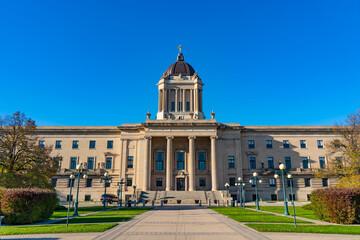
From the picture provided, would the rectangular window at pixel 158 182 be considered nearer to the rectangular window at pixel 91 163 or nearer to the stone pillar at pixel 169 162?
the stone pillar at pixel 169 162

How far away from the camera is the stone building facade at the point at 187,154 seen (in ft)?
185

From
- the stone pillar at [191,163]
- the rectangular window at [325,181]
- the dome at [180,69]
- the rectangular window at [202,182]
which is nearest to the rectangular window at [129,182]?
the stone pillar at [191,163]

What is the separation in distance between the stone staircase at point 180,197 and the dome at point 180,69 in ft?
112

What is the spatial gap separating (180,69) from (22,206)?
5912 centimetres

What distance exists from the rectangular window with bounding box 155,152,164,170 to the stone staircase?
27.2 feet

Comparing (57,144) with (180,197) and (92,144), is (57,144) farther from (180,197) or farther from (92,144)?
(180,197)

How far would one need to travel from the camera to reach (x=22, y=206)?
20.4m

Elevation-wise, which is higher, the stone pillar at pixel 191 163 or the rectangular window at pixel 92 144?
the rectangular window at pixel 92 144

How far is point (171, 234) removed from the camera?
14922 mm

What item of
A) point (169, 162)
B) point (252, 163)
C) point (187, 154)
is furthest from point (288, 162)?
point (169, 162)

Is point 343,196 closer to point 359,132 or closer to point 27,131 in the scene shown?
point 359,132

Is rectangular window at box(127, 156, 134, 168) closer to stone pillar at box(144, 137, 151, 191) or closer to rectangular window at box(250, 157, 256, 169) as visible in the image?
stone pillar at box(144, 137, 151, 191)

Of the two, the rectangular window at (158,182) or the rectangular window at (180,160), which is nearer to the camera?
the rectangular window at (158,182)

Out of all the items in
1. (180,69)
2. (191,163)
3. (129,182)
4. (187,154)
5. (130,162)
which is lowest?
(129,182)
